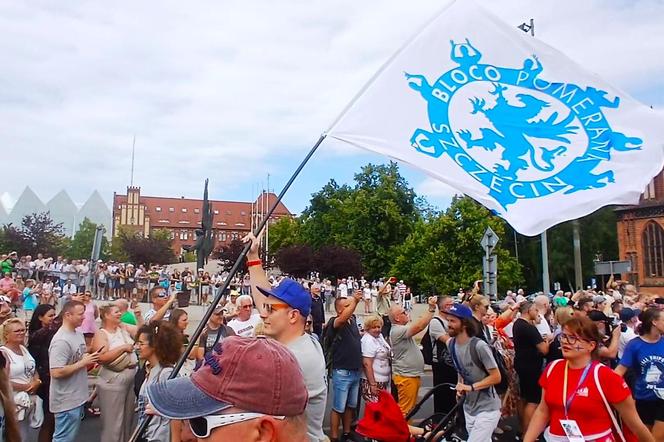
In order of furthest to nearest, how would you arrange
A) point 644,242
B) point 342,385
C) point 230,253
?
point 644,242 → point 230,253 → point 342,385

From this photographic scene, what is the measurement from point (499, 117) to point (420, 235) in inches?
1884

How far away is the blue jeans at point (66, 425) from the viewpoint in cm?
604

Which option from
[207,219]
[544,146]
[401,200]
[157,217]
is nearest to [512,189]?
[544,146]

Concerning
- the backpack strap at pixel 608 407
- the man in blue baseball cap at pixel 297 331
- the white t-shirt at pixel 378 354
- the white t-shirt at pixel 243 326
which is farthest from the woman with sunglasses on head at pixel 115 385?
the backpack strap at pixel 608 407

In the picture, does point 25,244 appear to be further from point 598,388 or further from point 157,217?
point 157,217

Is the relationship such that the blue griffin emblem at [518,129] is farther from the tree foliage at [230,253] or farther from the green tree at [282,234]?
the green tree at [282,234]

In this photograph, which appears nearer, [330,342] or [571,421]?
[571,421]

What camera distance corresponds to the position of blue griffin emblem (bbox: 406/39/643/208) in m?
5.23

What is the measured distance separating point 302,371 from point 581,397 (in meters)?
1.94

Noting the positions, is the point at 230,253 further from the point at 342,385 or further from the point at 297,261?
the point at 342,385

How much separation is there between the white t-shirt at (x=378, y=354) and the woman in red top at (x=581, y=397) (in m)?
3.63

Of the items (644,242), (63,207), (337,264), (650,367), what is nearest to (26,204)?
(63,207)

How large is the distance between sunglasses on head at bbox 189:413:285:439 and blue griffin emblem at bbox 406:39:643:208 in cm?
386

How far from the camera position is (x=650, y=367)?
573 cm
